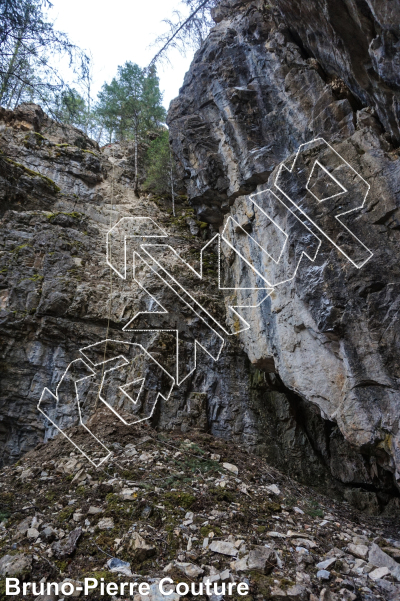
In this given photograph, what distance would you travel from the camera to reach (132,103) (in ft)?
52.1

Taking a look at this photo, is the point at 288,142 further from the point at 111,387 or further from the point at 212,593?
the point at 212,593

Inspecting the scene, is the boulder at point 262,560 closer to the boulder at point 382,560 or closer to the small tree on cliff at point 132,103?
the boulder at point 382,560

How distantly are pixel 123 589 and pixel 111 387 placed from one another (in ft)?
14.5

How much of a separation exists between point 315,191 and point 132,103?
1303 centimetres

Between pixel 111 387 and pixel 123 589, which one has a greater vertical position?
pixel 111 387

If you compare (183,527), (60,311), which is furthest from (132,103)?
(183,527)

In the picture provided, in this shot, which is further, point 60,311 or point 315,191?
point 60,311

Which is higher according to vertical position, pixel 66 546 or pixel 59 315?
pixel 59 315

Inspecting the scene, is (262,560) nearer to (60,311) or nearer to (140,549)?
(140,549)

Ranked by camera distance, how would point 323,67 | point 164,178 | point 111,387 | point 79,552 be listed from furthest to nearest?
1. point 164,178
2. point 111,387
3. point 323,67
4. point 79,552

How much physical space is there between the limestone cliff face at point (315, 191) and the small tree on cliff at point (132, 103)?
24.2ft

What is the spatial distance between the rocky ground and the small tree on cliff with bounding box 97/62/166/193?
1382 centimetres

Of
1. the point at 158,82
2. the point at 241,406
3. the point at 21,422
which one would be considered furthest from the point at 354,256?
the point at 158,82

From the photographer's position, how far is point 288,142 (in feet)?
23.5
